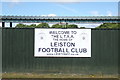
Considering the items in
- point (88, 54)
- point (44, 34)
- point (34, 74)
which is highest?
point (44, 34)

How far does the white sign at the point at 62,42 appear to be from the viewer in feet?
44.1

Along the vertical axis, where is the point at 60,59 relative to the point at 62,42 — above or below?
below

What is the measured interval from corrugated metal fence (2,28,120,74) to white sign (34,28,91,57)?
0.83ft

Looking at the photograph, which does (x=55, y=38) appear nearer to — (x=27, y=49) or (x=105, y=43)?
(x=27, y=49)

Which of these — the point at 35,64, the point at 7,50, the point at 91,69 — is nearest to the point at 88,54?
the point at 91,69

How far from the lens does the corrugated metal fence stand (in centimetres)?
1348

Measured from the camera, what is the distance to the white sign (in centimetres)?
1345

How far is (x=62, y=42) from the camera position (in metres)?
13.5

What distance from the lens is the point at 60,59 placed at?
1350cm

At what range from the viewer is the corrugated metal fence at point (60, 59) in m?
13.5

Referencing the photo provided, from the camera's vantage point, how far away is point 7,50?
534 inches

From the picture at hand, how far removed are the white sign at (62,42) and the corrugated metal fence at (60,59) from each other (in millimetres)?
252

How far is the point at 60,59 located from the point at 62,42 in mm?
861

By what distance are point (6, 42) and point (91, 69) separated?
4496 millimetres
